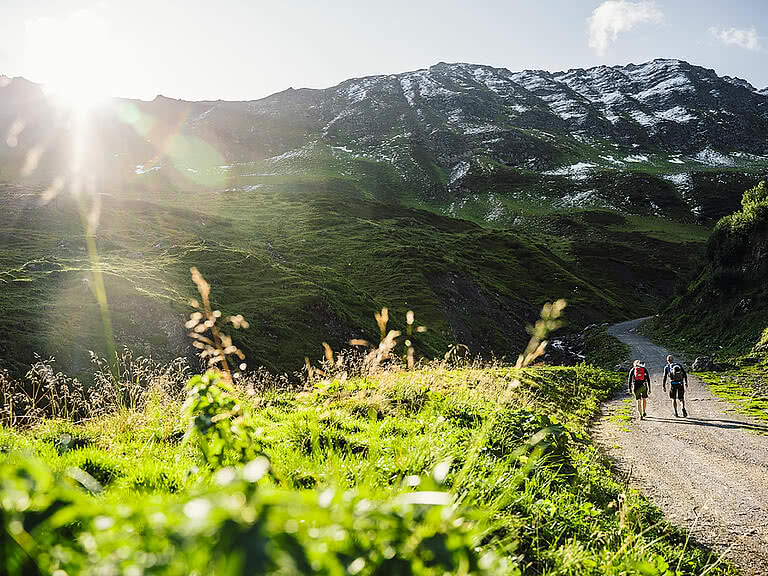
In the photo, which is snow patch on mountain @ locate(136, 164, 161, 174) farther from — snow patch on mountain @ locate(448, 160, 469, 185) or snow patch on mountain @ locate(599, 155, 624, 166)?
snow patch on mountain @ locate(599, 155, 624, 166)

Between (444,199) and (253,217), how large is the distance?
81.2 meters

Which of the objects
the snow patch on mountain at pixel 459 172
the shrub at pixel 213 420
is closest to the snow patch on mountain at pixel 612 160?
the snow patch on mountain at pixel 459 172

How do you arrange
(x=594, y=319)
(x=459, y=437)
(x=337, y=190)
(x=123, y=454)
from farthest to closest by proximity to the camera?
1. (x=337, y=190)
2. (x=594, y=319)
3. (x=459, y=437)
4. (x=123, y=454)

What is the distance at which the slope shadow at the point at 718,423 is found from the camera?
1536 centimetres

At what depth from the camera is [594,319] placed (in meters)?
68.0

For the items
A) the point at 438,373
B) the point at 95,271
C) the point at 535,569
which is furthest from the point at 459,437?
the point at 95,271

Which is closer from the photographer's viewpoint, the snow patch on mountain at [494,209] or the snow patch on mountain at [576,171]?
the snow patch on mountain at [494,209]

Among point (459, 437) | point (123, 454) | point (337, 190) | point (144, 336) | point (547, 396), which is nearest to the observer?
point (123, 454)

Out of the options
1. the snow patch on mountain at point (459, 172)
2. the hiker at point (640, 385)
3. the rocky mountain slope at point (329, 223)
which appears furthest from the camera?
the snow patch on mountain at point (459, 172)

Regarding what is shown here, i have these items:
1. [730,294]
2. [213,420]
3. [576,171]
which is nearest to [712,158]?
[576,171]

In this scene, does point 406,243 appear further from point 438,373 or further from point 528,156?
point 528,156

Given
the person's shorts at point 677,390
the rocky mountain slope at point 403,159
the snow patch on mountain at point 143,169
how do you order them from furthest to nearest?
the rocky mountain slope at point 403,159 < the snow patch on mountain at point 143,169 < the person's shorts at point 677,390

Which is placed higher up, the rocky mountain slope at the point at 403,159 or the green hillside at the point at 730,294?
the rocky mountain slope at the point at 403,159

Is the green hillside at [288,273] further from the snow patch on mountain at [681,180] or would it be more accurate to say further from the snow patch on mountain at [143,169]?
the snow patch on mountain at [681,180]
